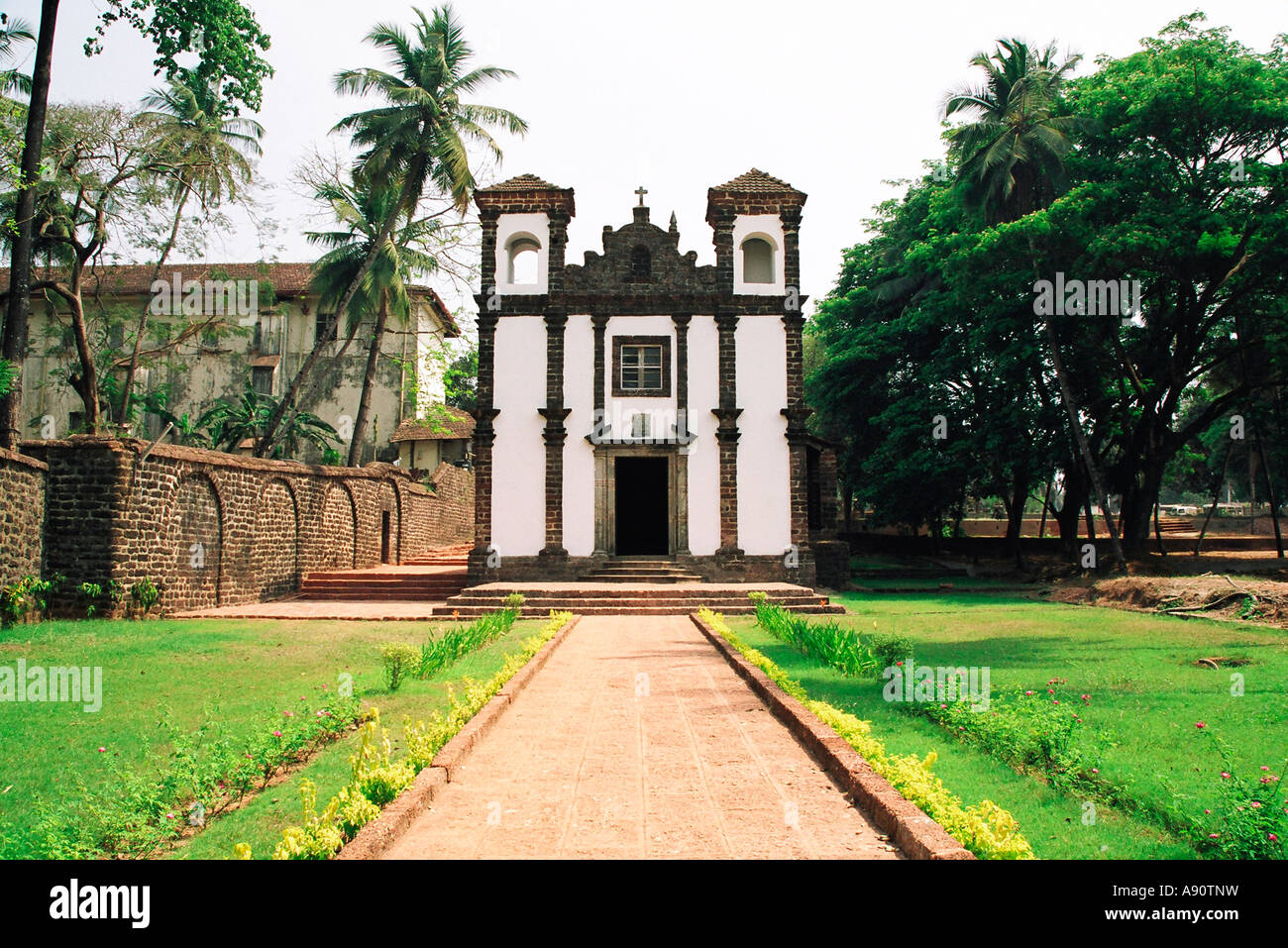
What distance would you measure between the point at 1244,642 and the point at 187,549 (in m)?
17.7

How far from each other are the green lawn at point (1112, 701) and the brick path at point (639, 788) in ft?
2.91

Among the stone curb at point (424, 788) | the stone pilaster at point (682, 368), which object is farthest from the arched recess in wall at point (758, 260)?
the stone curb at point (424, 788)

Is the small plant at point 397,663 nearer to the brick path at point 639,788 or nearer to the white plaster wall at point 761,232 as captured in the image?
the brick path at point 639,788

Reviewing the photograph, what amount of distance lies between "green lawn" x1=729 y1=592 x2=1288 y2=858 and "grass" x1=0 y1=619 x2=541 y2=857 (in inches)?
151

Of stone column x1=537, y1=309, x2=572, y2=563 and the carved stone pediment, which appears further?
the carved stone pediment

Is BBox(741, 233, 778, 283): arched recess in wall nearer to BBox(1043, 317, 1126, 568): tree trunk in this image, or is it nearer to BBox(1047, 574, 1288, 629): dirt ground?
BBox(1043, 317, 1126, 568): tree trunk

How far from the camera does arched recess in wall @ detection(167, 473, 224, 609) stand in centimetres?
1580

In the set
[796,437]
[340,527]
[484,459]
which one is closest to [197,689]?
[484,459]

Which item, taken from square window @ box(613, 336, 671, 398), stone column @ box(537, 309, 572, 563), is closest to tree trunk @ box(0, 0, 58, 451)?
stone column @ box(537, 309, 572, 563)

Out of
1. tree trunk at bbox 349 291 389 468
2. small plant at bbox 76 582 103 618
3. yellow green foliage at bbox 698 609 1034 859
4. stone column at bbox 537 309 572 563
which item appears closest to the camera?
yellow green foliage at bbox 698 609 1034 859

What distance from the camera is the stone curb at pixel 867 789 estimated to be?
12.7 ft

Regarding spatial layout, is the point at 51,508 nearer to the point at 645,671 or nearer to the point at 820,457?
the point at 645,671

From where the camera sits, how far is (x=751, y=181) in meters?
21.9
